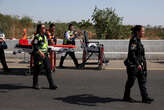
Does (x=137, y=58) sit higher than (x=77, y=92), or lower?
higher

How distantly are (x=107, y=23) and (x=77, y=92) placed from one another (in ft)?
34.2

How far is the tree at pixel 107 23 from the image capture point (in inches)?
688

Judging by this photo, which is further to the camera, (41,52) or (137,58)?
(41,52)

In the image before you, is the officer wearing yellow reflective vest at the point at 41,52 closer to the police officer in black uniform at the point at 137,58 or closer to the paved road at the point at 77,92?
the paved road at the point at 77,92

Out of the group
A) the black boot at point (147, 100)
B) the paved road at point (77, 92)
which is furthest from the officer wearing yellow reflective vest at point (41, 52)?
the black boot at point (147, 100)

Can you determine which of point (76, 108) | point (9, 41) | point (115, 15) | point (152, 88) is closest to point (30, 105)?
point (76, 108)

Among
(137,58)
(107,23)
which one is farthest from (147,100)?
(107,23)

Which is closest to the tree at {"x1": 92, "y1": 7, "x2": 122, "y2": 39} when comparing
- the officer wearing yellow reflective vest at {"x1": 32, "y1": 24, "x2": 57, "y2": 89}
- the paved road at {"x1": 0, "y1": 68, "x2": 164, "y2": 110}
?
the paved road at {"x1": 0, "y1": 68, "x2": 164, "y2": 110}

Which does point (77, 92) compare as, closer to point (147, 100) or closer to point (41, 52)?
point (41, 52)

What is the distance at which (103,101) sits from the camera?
6641mm

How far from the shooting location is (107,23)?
17.4 m

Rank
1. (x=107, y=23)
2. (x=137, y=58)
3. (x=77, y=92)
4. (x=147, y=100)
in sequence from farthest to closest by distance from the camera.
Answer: (x=107, y=23) < (x=77, y=92) < (x=147, y=100) < (x=137, y=58)

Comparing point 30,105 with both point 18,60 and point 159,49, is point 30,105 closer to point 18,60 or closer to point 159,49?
point 18,60

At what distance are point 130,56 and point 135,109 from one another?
1101 mm
